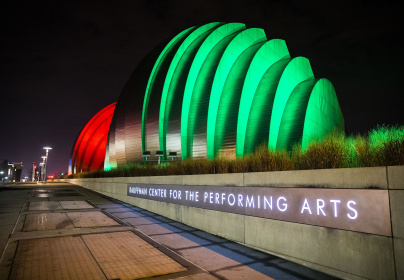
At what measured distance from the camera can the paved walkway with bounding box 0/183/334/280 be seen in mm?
4844

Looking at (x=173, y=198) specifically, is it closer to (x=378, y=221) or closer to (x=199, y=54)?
(x=378, y=221)

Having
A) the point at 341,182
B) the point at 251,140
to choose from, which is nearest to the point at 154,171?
the point at 251,140

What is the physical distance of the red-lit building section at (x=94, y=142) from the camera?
48.3 m

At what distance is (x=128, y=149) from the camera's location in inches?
925

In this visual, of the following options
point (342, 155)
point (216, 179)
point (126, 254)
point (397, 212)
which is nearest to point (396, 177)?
point (397, 212)

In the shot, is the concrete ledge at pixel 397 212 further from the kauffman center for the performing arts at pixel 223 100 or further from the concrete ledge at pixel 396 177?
the kauffman center for the performing arts at pixel 223 100

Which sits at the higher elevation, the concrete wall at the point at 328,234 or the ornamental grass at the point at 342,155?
the ornamental grass at the point at 342,155

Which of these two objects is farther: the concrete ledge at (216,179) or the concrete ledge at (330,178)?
the concrete ledge at (216,179)

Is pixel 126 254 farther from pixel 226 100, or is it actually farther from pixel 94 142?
pixel 94 142

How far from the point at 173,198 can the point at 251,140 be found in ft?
25.7

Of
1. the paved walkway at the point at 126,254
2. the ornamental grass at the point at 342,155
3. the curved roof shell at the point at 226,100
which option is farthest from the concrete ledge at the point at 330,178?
the curved roof shell at the point at 226,100

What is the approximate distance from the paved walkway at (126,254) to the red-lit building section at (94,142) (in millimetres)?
40867

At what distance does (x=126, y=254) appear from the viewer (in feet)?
19.5

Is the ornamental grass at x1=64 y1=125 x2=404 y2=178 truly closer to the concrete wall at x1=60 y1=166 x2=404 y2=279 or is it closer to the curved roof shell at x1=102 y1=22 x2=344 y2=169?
the concrete wall at x1=60 y1=166 x2=404 y2=279
